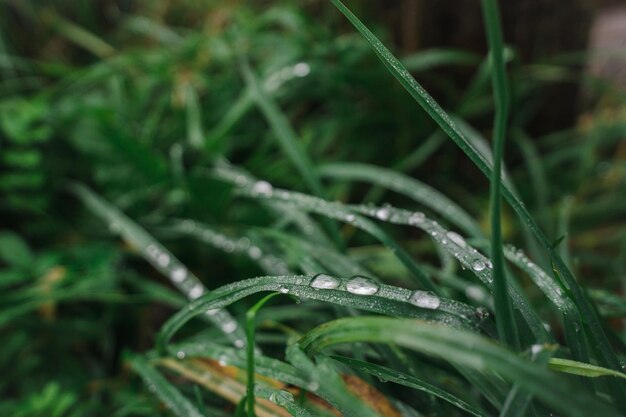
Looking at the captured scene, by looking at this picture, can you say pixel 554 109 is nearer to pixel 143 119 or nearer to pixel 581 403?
pixel 143 119

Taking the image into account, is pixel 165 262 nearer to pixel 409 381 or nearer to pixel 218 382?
pixel 218 382

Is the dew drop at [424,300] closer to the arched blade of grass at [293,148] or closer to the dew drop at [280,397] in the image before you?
the dew drop at [280,397]

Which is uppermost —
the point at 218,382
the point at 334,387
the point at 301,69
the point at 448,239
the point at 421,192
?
the point at 301,69

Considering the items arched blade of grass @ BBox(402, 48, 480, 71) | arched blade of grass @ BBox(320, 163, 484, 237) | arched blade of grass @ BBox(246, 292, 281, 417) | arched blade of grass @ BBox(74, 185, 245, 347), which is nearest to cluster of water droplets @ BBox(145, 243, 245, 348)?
arched blade of grass @ BBox(74, 185, 245, 347)

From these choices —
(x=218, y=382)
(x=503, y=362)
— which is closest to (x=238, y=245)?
(x=218, y=382)

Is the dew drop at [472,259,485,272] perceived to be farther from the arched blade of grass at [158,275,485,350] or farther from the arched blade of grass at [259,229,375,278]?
the arched blade of grass at [259,229,375,278]

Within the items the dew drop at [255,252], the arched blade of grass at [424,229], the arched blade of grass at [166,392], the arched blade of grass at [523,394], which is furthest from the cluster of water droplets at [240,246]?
the arched blade of grass at [523,394]
